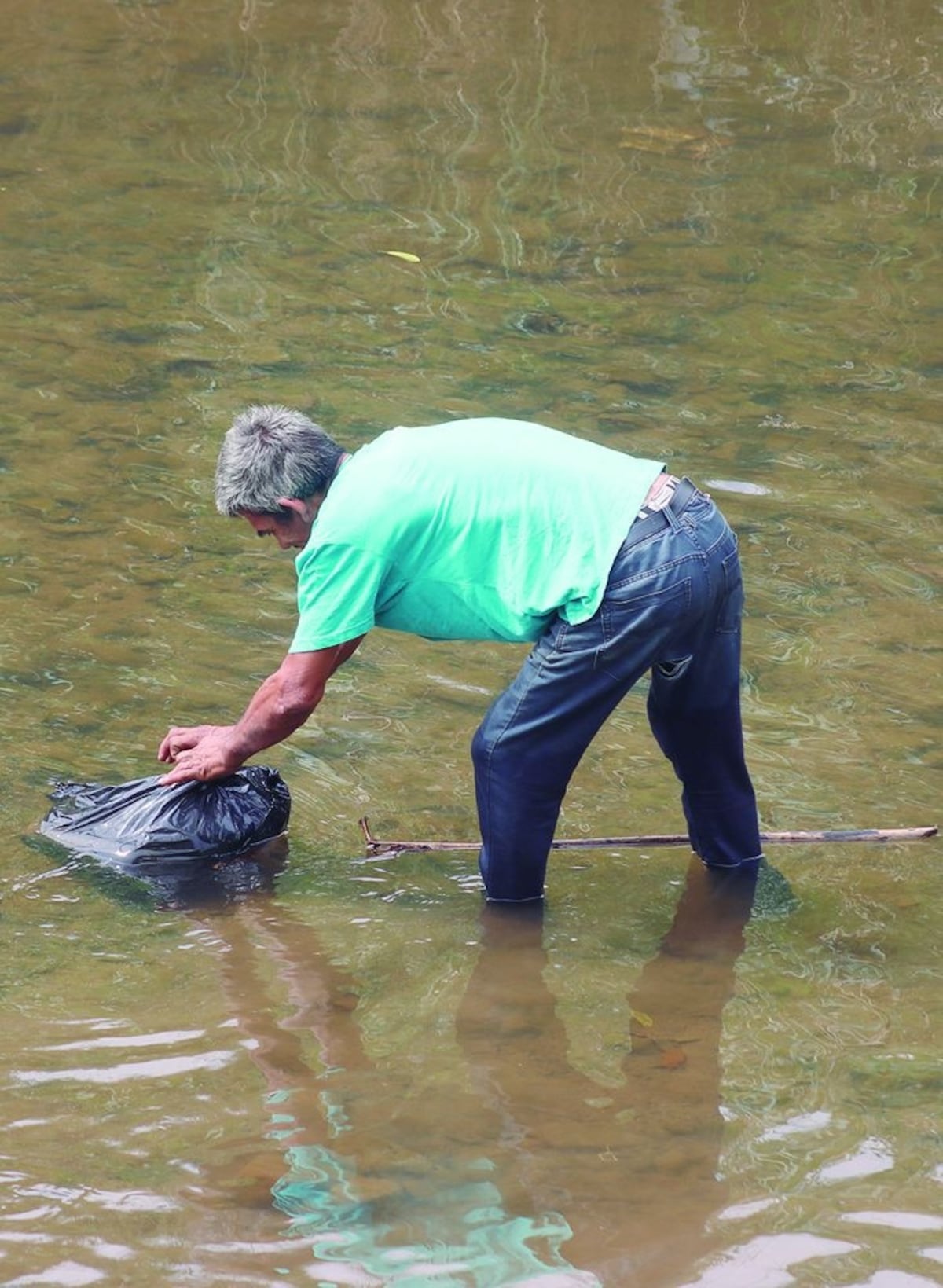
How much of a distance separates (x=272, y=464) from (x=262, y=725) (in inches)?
26.6

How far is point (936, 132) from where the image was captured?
455 inches

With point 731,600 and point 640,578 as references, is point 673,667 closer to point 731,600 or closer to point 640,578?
point 731,600

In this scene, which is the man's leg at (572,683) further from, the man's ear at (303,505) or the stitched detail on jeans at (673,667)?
the man's ear at (303,505)

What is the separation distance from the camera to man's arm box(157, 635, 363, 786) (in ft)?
13.8

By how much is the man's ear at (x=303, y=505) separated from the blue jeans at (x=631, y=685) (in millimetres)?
631

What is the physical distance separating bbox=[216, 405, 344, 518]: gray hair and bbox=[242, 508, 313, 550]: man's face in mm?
25

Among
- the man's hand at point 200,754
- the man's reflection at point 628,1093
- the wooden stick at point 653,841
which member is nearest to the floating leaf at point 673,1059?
the man's reflection at point 628,1093

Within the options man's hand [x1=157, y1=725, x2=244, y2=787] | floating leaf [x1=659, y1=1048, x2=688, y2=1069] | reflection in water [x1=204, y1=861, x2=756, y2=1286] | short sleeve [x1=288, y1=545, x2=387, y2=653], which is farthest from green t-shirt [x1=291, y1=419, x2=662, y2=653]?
floating leaf [x1=659, y1=1048, x2=688, y2=1069]

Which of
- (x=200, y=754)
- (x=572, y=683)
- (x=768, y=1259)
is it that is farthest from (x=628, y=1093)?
(x=200, y=754)

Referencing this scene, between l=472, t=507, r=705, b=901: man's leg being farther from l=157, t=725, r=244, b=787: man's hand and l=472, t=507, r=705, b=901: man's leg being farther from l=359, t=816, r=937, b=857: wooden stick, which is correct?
l=157, t=725, r=244, b=787: man's hand

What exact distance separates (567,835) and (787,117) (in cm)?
795

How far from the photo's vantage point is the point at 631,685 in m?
4.25

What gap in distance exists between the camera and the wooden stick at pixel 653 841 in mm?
4996

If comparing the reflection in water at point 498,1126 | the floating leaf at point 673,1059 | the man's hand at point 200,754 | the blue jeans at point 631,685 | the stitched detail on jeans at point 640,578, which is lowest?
the floating leaf at point 673,1059
